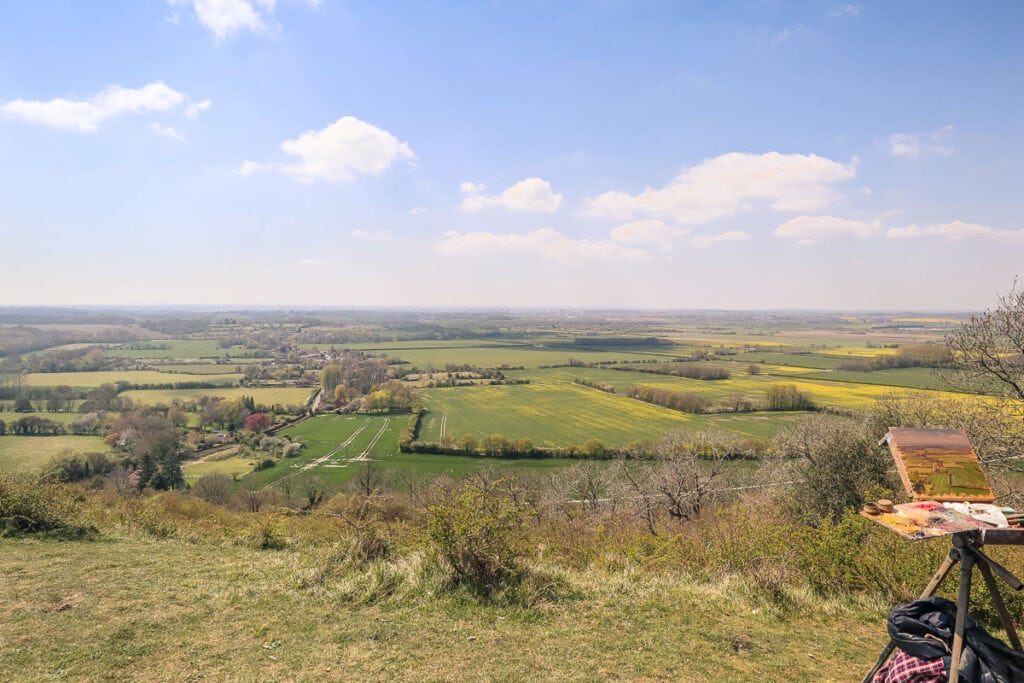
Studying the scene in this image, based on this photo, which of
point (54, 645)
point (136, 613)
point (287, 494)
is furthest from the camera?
point (287, 494)

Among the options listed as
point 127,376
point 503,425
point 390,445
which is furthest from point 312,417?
point 127,376

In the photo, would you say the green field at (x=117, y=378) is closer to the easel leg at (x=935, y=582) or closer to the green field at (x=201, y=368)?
the green field at (x=201, y=368)

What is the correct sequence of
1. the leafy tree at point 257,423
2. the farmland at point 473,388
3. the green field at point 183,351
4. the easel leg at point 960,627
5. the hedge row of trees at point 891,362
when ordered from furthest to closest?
1. the green field at point 183,351
2. the hedge row of trees at point 891,362
3. the leafy tree at point 257,423
4. the farmland at point 473,388
5. the easel leg at point 960,627

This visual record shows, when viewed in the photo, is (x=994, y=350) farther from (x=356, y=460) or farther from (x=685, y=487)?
(x=356, y=460)

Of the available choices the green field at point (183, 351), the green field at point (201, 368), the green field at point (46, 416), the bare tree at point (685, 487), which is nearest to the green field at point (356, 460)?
the bare tree at point (685, 487)

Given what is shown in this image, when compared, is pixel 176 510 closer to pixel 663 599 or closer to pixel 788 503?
pixel 663 599

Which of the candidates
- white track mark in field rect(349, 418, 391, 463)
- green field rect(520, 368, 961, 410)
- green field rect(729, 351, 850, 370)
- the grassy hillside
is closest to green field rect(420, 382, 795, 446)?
white track mark in field rect(349, 418, 391, 463)

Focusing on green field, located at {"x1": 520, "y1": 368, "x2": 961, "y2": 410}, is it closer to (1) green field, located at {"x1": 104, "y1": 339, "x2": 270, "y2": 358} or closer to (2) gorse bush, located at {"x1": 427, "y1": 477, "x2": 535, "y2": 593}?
(2) gorse bush, located at {"x1": 427, "y1": 477, "x2": 535, "y2": 593}
